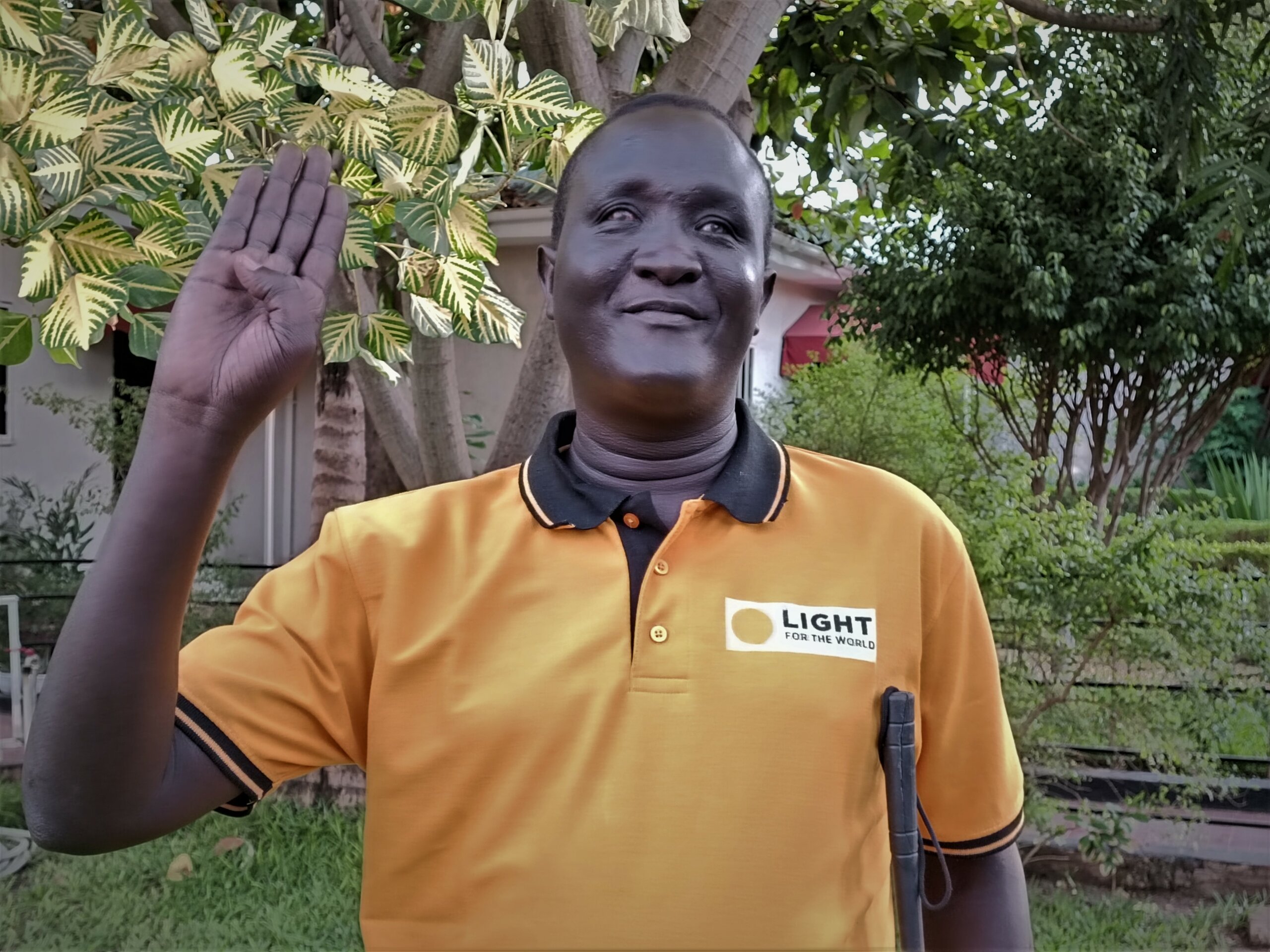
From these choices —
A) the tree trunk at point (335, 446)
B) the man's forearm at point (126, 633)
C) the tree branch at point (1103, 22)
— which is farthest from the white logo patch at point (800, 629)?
the tree trunk at point (335, 446)

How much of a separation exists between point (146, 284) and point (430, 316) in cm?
71

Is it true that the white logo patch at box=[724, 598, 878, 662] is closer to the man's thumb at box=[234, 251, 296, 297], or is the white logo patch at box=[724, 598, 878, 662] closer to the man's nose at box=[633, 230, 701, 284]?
the man's nose at box=[633, 230, 701, 284]

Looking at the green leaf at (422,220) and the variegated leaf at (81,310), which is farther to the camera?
the green leaf at (422,220)

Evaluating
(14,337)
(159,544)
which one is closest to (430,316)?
(14,337)

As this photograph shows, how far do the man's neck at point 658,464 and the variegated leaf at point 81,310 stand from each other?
2.44ft

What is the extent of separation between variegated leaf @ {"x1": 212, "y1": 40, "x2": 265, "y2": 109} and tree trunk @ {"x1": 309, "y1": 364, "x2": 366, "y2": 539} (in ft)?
9.75

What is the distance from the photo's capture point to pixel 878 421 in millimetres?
6910

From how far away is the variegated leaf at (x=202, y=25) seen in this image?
2.11 meters

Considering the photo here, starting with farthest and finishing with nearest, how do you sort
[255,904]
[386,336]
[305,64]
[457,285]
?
1. [255,904]
2. [386,336]
3. [457,285]
4. [305,64]

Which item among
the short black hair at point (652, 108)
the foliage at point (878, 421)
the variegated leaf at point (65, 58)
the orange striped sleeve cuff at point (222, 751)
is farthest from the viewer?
the foliage at point (878, 421)

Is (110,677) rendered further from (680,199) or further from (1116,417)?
(1116,417)

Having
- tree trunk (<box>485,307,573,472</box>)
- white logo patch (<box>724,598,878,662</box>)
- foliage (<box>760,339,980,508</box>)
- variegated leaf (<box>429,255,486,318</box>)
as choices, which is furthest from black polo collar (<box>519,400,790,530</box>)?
foliage (<box>760,339,980,508</box>)

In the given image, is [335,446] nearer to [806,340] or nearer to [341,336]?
[341,336]

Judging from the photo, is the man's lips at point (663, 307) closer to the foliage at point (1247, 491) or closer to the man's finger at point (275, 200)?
the man's finger at point (275, 200)
